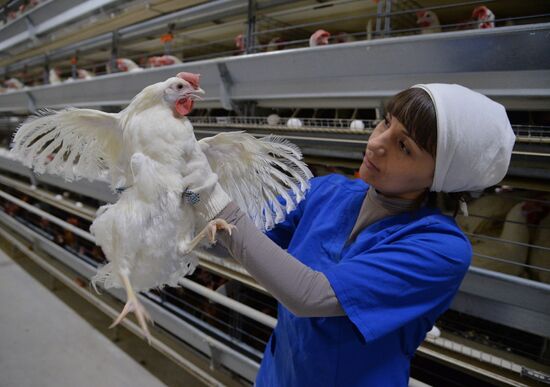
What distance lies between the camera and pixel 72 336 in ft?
7.26

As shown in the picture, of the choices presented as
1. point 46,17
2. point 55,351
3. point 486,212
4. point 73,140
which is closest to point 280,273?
point 73,140

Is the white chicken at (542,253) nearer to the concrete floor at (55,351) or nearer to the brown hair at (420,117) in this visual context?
the brown hair at (420,117)

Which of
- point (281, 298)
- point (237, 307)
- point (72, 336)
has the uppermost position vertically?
point (281, 298)

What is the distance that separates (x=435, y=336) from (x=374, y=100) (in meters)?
0.81

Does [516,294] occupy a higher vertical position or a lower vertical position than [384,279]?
lower

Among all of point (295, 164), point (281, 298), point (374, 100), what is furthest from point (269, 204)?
point (374, 100)

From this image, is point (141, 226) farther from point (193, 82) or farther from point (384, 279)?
point (384, 279)

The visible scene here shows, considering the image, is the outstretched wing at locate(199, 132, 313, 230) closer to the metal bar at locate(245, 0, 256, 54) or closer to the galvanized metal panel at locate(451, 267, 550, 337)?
the galvanized metal panel at locate(451, 267, 550, 337)

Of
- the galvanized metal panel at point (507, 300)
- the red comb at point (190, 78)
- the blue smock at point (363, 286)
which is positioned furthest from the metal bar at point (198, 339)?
the red comb at point (190, 78)

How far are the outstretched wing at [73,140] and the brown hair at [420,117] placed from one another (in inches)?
22.8

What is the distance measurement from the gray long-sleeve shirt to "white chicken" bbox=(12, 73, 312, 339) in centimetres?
4

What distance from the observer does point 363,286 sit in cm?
59

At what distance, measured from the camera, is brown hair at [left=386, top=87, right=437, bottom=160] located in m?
0.61

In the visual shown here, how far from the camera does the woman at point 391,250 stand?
591 mm
